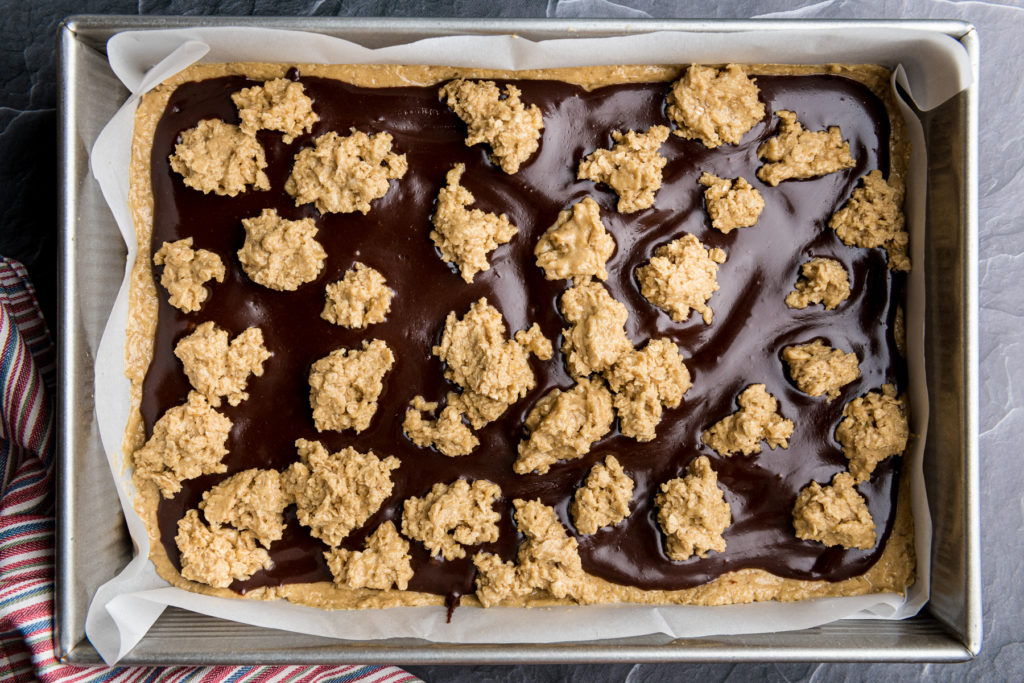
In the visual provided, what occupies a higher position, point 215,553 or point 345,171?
point 345,171

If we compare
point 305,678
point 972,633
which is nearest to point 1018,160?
point 972,633

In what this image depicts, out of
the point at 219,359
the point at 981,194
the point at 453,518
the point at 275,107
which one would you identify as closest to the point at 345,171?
the point at 275,107

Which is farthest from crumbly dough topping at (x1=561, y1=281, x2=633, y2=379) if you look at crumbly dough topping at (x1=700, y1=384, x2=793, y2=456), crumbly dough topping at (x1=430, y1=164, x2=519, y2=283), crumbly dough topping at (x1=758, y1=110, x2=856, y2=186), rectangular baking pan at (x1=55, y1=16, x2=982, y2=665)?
rectangular baking pan at (x1=55, y1=16, x2=982, y2=665)

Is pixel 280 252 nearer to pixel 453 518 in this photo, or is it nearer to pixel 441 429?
pixel 441 429

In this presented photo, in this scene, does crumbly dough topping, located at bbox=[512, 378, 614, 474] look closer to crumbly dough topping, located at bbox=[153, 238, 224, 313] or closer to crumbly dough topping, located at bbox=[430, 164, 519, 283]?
crumbly dough topping, located at bbox=[430, 164, 519, 283]

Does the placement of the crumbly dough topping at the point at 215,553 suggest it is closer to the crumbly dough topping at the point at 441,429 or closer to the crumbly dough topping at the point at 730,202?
the crumbly dough topping at the point at 441,429

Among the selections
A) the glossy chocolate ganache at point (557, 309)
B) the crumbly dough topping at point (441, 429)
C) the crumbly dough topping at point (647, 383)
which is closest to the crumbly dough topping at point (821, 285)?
the glossy chocolate ganache at point (557, 309)

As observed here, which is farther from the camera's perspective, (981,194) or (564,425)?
(981,194)
